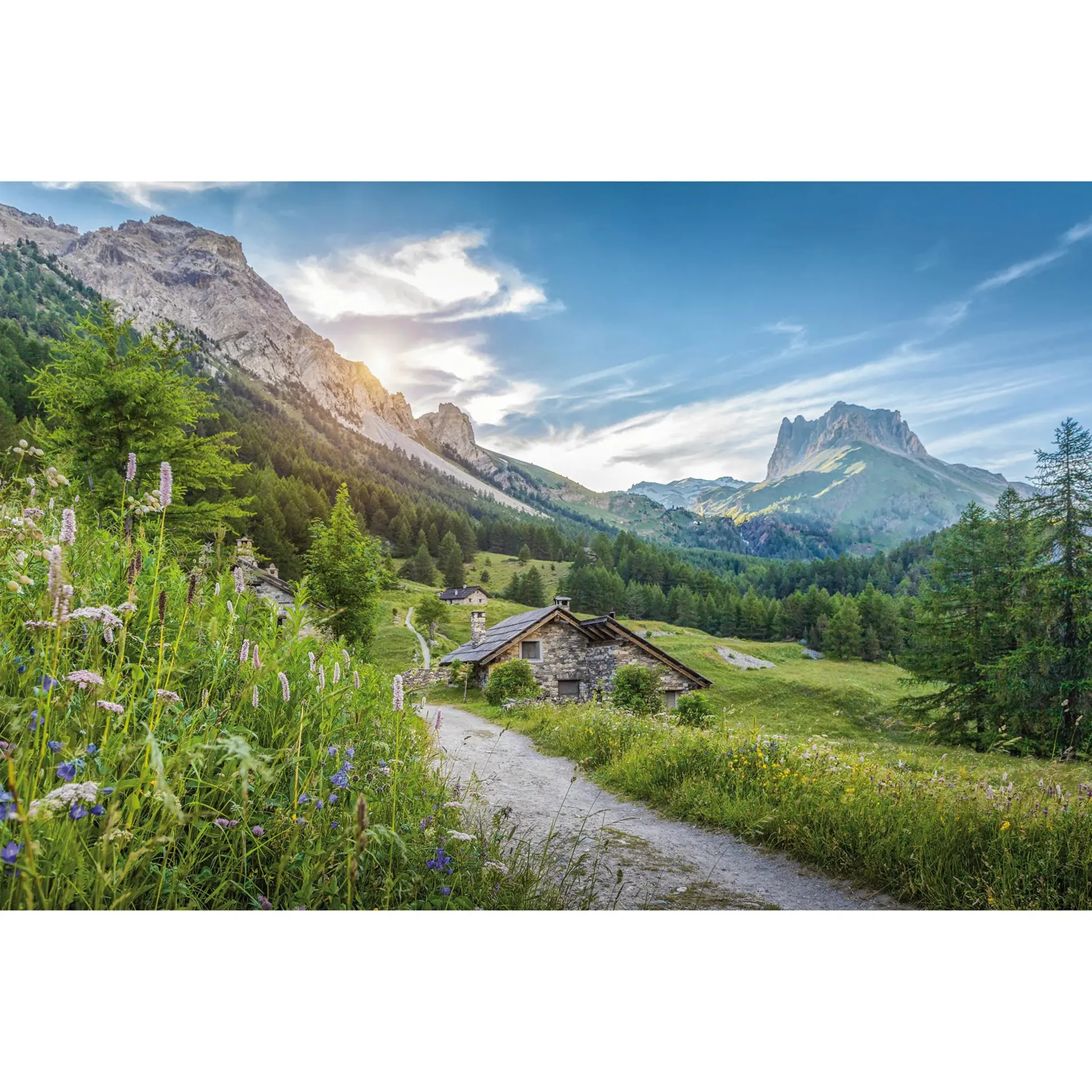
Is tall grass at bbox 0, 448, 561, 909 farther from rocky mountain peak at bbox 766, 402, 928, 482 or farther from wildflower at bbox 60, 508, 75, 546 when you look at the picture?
rocky mountain peak at bbox 766, 402, 928, 482

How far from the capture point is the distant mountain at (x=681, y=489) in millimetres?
11172

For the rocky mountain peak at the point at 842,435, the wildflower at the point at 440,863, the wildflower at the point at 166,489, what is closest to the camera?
the wildflower at the point at 166,489

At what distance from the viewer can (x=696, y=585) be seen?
53.9 ft

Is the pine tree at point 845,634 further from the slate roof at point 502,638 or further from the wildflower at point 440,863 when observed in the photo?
the wildflower at point 440,863

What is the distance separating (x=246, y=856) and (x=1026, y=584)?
15637 millimetres

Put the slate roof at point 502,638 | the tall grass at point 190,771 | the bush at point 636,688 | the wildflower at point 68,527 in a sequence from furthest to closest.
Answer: the slate roof at point 502,638
the bush at point 636,688
the wildflower at point 68,527
the tall grass at point 190,771

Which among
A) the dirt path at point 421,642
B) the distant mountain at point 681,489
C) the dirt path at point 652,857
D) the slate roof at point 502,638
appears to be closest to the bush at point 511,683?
the slate roof at point 502,638

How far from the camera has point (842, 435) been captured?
→ 11609mm

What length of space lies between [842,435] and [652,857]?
1053 cm

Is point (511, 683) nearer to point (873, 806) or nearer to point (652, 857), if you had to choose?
point (652, 857)

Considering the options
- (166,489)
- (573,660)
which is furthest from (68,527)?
(573,660)

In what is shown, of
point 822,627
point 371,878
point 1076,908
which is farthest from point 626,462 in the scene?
point 822,627

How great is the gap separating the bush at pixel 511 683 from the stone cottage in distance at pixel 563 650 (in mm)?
354

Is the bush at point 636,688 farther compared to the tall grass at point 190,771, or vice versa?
the bush at point 636,688
